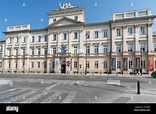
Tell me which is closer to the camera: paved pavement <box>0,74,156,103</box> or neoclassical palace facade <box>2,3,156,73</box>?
paved pavement <box>0,74,156,103</box>

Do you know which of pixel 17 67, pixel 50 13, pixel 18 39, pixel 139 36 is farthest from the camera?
pixel 139 36

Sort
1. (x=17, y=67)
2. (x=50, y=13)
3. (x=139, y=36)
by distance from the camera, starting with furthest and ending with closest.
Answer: (x=139, y=36)
(x=17, y=67)
(x=50, y=13)

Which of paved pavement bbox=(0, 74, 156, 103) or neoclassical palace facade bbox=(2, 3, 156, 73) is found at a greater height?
neoclassical palace facade bbox=(2, 3, 156, 73)

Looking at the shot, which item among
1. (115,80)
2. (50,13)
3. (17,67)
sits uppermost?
(50,13)

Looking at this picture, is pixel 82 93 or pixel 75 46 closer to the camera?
pixel 75 46

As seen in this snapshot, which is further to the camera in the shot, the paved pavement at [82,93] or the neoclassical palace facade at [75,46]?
the neoclassical palace facade at [75,46]

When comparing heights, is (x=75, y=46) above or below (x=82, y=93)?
above

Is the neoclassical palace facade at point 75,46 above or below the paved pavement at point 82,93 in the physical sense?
above
